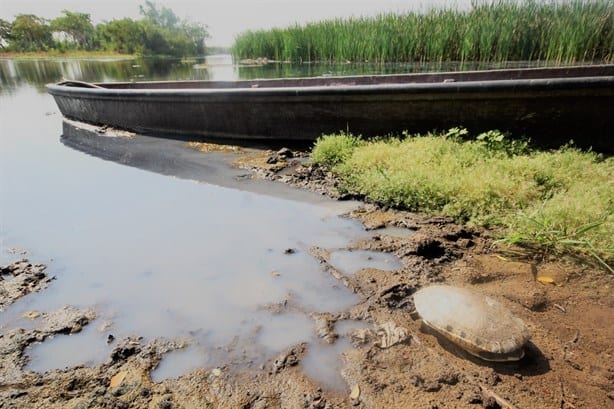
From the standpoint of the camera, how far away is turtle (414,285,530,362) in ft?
5.35

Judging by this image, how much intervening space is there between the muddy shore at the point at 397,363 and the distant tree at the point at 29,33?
58.7m

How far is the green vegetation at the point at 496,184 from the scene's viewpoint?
2.51m

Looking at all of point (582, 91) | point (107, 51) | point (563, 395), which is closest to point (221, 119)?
point (582, 91)

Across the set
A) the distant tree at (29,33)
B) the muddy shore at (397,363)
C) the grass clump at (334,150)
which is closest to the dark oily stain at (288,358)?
the muddy shore at (397,363)

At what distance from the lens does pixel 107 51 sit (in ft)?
150

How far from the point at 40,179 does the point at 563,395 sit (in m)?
5.34

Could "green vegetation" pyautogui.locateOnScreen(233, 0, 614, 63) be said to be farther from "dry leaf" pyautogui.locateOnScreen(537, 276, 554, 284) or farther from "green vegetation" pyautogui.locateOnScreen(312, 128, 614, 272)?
"dry leaf" pyautogui.locateOnScreen(537, 276, 554, 284)

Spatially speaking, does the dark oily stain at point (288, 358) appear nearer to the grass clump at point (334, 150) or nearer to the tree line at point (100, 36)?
the grass clump at point (334, 150)

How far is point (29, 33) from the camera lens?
47.1m

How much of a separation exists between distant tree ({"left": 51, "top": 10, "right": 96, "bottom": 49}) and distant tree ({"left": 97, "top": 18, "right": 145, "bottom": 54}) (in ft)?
27.5

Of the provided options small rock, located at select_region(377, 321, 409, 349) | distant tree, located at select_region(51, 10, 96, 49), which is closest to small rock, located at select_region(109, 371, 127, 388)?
small rock, located at select_region(377, 321, 409, 349)

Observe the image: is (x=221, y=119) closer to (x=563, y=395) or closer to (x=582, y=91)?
(x=582, y=91)

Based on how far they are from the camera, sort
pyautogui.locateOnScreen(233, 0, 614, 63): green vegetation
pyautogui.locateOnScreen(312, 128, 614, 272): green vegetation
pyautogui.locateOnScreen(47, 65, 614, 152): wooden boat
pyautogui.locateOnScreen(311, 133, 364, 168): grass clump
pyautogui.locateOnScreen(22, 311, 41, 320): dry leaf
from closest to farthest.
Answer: pyautogui.locateOnScreen(22, 311, 41, 320): dry leaf < pyautogui.locateOnScreen(312, 128, 614, 272): green vegetation < pyautogui.locateOnScreen(47, 65, 614, 152): wooden boat < pyautogui.locateOnScreen(311, 133, 364, 168): grass clump < pyautogui.locateOnScreen(233, 0, 614, 63): green vegetation

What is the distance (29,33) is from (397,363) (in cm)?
6259
